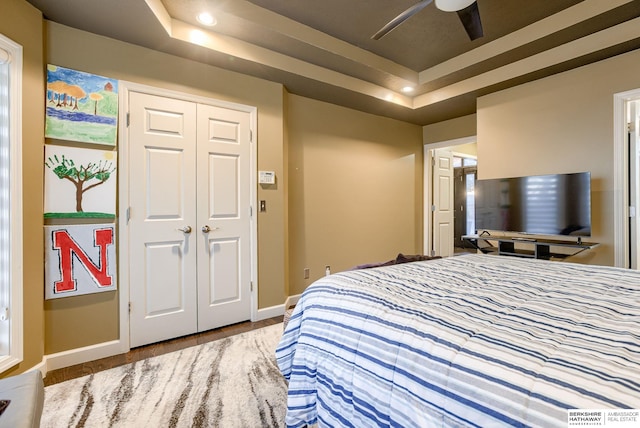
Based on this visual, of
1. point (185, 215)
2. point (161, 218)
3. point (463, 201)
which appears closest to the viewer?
point (161, 218)

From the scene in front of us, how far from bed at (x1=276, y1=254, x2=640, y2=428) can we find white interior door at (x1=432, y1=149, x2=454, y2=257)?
138 inches

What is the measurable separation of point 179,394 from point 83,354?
104 cm

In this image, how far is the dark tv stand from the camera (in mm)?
2848

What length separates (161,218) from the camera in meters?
2.60

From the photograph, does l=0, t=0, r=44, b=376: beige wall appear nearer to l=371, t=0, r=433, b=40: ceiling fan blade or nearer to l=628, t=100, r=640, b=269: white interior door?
l=371, t=0, r=433, b=40: ceiling fan blade

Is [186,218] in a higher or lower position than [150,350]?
higher

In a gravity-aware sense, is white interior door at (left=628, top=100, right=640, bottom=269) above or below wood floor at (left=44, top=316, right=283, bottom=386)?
above

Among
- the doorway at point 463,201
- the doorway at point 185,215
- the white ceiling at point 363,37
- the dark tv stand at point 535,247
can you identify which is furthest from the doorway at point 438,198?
the doorway at point 185,215

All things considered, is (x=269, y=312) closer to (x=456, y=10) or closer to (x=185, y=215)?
(x=185, y=215)

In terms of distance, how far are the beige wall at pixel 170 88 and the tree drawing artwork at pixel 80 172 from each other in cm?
63

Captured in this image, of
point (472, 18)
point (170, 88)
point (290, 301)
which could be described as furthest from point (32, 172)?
point (472, 18)

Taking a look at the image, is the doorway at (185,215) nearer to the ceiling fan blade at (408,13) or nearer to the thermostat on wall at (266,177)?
the thermostat on wall at (266,177)

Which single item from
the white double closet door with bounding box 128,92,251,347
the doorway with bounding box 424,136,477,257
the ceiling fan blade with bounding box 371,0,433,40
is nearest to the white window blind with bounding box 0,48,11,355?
the white double closet door with bounding box 128,92,251,347

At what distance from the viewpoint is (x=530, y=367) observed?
671 mm
